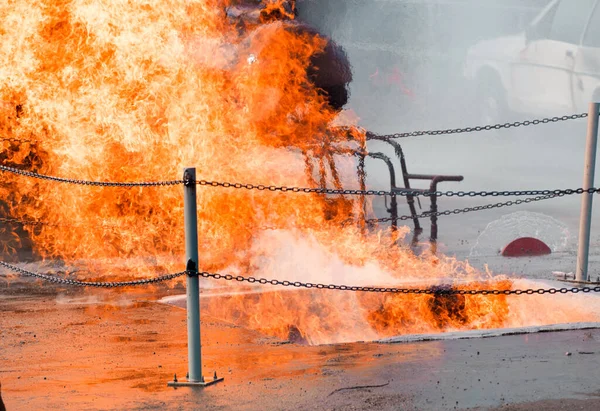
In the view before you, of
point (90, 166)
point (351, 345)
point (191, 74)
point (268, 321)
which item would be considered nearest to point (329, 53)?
point (191, 74)

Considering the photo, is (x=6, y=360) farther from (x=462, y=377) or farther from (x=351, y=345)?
(x=462, y=377)

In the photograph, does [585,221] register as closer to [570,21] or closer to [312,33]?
[312,33]

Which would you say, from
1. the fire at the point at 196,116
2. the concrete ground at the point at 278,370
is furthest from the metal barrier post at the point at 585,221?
the concrete ground at the point at 278,370

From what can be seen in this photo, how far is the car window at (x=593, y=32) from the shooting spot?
25.4 meters

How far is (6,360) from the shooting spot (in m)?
7.29

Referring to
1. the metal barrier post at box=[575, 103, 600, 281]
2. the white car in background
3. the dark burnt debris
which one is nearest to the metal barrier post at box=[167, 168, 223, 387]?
the metal barrier post at box=[575, 103, 600, 281]

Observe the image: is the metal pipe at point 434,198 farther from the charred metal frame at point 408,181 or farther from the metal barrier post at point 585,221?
the metal barrier post at point 585,221

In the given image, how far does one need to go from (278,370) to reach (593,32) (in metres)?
21.6

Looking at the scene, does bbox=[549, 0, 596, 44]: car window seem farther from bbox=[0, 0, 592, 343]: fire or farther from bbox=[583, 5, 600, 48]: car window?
bbox=[0, 0, 592, 343]: fire

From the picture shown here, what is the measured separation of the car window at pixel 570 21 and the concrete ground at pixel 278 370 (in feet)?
60.3

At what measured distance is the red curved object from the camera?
12743mm

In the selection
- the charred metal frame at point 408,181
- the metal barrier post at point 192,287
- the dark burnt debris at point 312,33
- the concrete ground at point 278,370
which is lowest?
the concrete ground at point 278,370

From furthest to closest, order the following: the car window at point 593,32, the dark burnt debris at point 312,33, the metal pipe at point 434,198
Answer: the car window at point 593,32
the metal pipe at point 434,198
the dark burnt debris at point 312,33

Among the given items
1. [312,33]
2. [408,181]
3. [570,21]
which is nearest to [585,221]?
[408,181]
